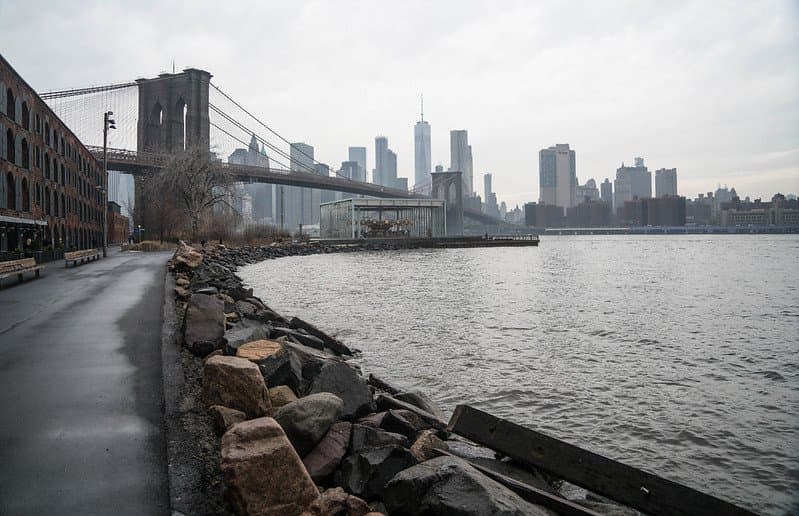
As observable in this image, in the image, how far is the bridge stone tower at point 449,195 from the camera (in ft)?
437

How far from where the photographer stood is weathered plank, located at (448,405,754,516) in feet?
14.8

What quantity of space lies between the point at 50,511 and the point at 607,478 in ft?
14.0

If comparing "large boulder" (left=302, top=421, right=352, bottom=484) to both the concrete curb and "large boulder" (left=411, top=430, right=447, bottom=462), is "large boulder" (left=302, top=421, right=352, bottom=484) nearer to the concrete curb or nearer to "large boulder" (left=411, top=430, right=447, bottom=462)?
"large boulder" (left=411, top=430, right=447, bottom=462)

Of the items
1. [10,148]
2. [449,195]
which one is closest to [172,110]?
[10,148]

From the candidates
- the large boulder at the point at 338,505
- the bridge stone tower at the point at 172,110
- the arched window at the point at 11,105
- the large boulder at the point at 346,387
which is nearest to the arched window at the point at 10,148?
the arched window at the point at 11,105

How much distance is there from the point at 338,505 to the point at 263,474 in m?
0.64

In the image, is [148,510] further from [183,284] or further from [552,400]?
[183,284]

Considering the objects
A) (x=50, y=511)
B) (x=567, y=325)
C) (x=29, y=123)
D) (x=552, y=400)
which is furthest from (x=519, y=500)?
(x=29, y=123)

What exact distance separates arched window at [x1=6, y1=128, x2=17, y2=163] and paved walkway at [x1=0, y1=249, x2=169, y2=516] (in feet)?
80.6

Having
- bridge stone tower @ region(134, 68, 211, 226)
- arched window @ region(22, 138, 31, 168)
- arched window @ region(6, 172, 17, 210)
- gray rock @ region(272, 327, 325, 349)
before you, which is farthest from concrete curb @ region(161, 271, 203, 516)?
bridge stone tower @ region(134, 68, 211, 226)

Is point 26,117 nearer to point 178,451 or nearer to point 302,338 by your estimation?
point 302,338

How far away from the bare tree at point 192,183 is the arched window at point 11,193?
20.1m

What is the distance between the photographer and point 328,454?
508 cm

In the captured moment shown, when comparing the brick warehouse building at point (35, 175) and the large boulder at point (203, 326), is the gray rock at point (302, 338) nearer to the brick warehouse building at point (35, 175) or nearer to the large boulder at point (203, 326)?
the large boulder at point (203, 326)
